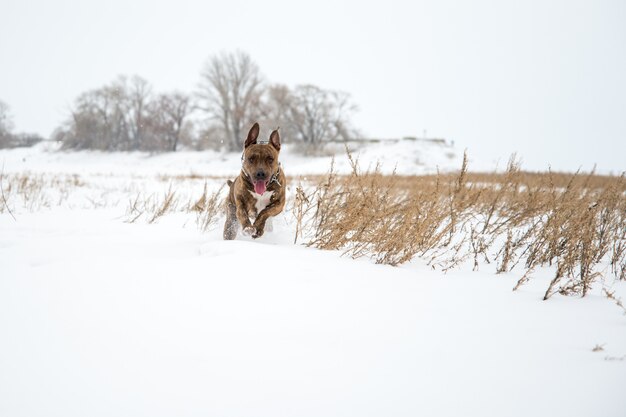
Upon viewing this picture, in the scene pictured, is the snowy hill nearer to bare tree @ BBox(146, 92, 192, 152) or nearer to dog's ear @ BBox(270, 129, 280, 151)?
bare tree @ BBox(146, 92, 192, 152)

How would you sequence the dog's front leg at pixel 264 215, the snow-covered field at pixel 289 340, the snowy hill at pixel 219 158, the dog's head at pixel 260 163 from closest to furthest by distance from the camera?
the snow-covered field at pixel 289 340 < the dog's head at pixel 260 163 < the dog's front leg at pixel 264 215 < the snowy hill at pixel 219 158

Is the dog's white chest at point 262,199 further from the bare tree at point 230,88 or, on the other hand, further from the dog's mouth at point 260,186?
the bare tree at point 230,88

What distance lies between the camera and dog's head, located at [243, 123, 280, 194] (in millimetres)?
Result: 3973

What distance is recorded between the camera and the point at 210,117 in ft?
152

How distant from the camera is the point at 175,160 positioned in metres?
42.3

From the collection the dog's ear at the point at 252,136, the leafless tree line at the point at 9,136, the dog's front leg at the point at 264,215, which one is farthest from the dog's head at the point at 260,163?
the leafless tree line at the point at 9,136

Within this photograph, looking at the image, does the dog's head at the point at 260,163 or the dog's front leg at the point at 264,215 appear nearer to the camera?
the dog's head at the point at 260,163

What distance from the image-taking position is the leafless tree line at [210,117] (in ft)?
141

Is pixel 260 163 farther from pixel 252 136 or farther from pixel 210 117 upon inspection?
pixel 210 117

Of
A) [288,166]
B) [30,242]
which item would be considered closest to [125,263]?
[30,242]

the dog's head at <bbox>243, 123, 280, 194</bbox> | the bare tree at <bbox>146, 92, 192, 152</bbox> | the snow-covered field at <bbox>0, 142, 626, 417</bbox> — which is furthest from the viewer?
the bare tree at <bbox>146, 92, 192, 152</bbox>

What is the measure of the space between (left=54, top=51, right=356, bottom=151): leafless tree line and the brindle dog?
38.0 meters

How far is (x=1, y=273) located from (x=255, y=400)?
2184 millimetres

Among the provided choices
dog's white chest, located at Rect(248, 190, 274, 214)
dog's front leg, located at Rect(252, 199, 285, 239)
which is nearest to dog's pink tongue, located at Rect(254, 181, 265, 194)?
dog's white chest, located at Rect(248, 190, 274, 214)
